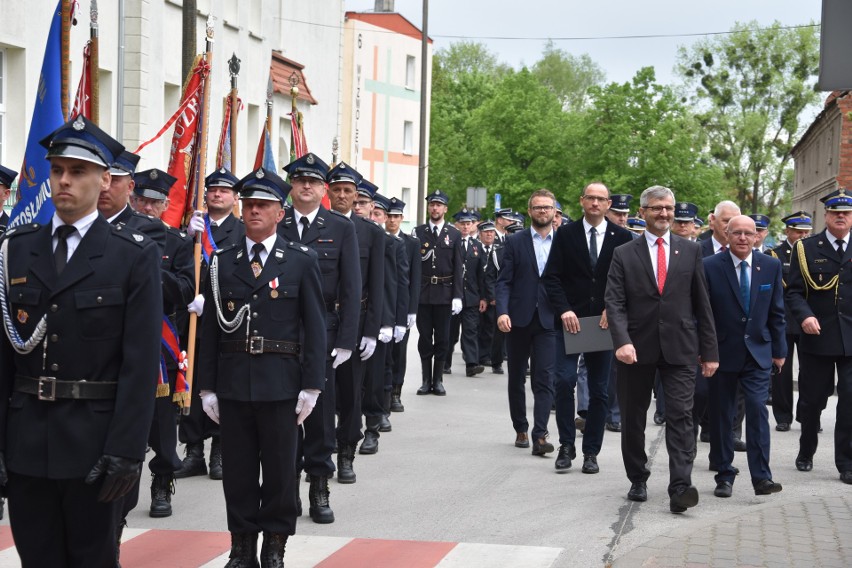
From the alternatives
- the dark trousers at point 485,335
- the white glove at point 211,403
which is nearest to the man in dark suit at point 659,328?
the white glove at point 211,403

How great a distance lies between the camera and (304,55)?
126ft

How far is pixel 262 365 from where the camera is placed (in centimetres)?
678

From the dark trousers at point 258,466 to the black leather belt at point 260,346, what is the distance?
10.5 inches

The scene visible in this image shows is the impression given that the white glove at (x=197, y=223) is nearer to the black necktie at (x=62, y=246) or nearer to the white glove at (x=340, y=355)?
the white glove at (x=340, y=355)

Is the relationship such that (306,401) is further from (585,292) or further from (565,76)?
(565,76)

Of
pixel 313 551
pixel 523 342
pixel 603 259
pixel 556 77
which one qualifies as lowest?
pixel 313 551

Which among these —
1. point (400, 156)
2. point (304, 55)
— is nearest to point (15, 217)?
point (304, 55)

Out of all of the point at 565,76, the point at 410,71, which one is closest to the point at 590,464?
the point at 410,71

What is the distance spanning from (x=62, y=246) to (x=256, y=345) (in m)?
1.97

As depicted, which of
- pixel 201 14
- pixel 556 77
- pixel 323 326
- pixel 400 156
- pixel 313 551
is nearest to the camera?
pixel 323 326

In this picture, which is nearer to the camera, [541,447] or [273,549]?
[273,549]

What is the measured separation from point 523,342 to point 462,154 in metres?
61.6

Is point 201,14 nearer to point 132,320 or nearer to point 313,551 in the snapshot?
point 313,551

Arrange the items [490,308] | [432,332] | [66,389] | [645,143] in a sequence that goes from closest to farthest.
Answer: [66,389] → [432,332] → [490,308] → [645,143]
